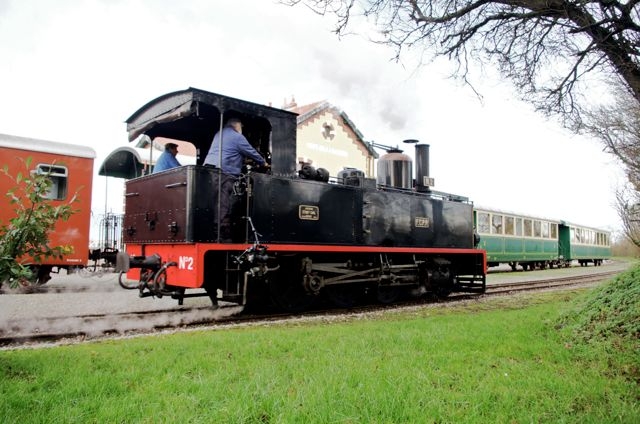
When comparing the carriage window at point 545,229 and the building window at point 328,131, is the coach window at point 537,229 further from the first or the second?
the building window at point 328,131

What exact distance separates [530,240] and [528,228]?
0.64 meters

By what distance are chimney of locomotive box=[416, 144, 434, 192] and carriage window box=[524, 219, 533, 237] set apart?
49.0 feet

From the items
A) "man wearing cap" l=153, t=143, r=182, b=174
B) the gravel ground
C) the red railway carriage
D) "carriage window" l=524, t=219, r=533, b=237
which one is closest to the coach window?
"carriage window" l=524, t=219, r=533, b=237

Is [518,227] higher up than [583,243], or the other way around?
[518,227]

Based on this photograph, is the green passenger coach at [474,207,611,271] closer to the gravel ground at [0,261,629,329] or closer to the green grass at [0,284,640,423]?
the gravel ground at [0,261,629,329]

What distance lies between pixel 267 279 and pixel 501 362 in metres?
4.03

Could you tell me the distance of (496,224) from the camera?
21.1 m

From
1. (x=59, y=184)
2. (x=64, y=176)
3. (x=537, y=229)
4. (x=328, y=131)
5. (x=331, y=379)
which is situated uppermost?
(x=328, y=131)

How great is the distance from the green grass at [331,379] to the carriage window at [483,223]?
49.8ft

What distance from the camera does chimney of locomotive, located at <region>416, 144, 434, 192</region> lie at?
1066 cm

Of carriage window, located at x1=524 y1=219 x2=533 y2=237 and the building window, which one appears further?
the building window

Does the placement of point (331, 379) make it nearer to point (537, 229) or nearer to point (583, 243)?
point (537, 229)

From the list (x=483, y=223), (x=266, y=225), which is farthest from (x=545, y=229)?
(x=266, y=225)

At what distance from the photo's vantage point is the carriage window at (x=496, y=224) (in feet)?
68.2
